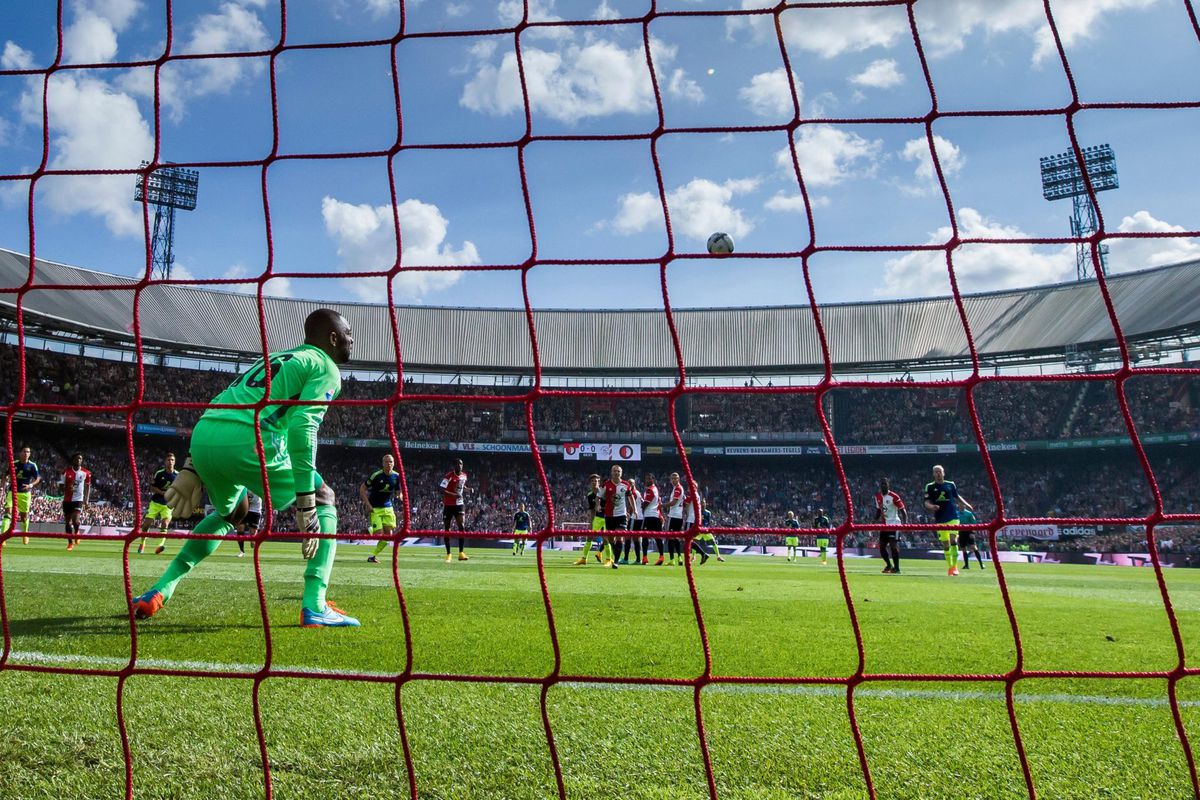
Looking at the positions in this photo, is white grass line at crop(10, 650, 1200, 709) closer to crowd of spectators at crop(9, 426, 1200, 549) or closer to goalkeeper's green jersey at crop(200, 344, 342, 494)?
goalkeeper's green jersey at crop(200, 344, 342, 494)

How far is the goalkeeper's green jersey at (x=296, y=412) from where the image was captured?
13.6 ft

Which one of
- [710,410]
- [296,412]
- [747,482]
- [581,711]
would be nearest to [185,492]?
[296,412]

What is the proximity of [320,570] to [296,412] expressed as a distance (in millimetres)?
1209

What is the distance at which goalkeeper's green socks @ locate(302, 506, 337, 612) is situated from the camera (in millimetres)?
4836

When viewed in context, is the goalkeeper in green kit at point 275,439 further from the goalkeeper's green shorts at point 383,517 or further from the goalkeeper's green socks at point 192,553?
the goalkeeper's green shorts at point 383,517

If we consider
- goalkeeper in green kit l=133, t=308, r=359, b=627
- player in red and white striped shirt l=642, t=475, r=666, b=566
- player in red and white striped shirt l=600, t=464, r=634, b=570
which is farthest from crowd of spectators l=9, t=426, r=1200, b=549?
goalkeeper in green kit l=133, t=308, r=359, b=627

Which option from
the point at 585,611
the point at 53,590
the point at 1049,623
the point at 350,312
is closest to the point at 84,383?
the point at 350,312

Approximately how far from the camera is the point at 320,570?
4883 millimetres

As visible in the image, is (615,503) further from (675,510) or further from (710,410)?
(710,410)

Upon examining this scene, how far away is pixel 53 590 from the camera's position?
6.58 m

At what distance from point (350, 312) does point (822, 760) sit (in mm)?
36347

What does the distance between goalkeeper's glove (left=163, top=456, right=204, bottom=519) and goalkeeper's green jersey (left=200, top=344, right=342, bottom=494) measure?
1.27 feet

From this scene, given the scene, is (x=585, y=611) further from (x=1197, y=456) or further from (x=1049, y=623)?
(x=1197, y=456)

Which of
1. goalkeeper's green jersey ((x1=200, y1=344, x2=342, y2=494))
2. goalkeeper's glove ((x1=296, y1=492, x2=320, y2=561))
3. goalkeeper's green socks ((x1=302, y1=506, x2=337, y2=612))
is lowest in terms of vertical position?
goalkeeper's green socks ((x1=302, y1=506, x2=337, y2=612))
